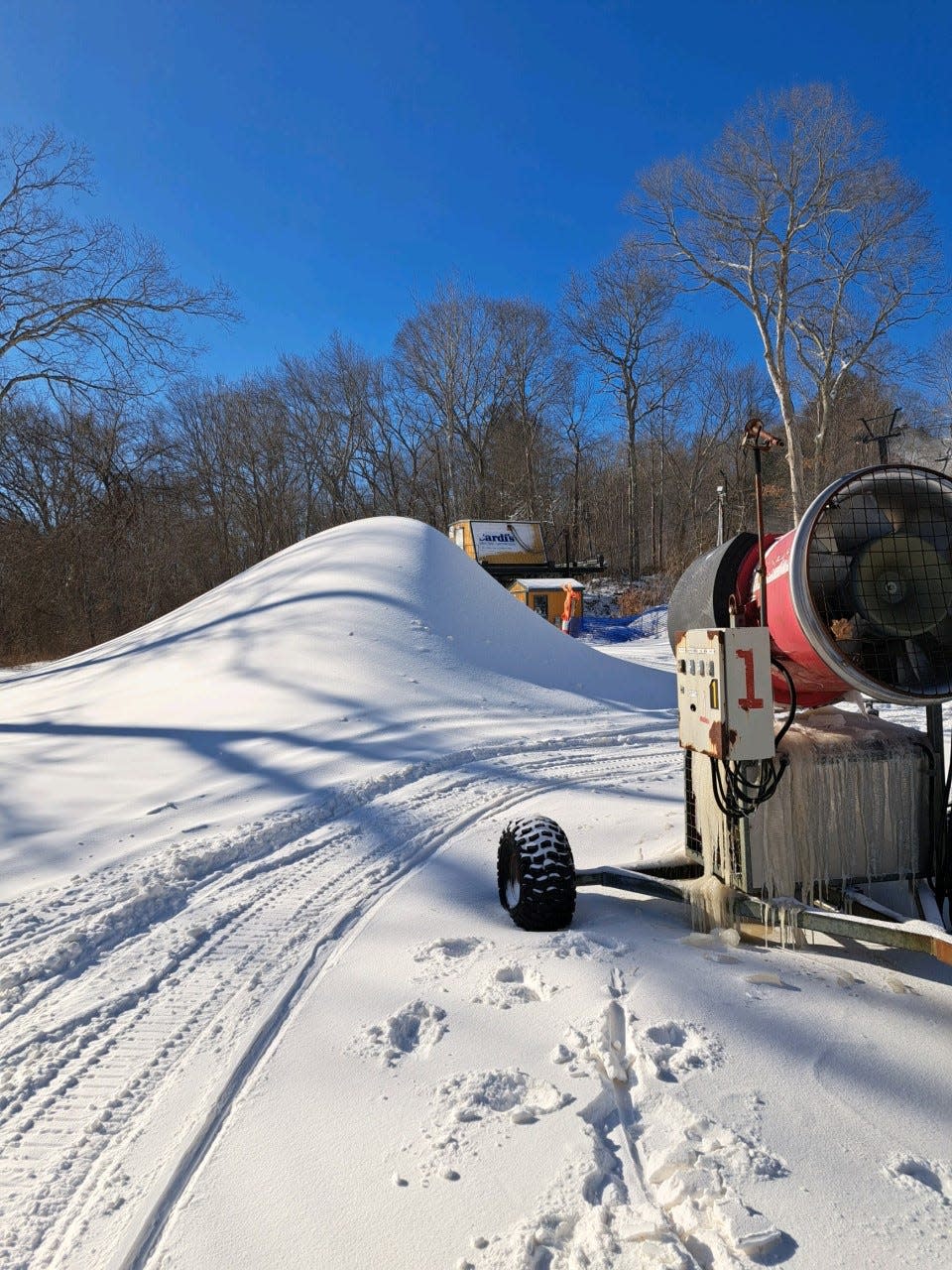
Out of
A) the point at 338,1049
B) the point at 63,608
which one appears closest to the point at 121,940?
the point at 338,1049

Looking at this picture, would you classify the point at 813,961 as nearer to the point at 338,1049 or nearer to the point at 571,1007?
the point at 571,1007

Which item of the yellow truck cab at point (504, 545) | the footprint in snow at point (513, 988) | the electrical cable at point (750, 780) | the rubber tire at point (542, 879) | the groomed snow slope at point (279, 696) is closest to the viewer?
the footprint in snow at point (513, 988)

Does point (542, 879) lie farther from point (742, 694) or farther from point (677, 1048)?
point (742, 694)

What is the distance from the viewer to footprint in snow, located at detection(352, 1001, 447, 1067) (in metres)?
2.32

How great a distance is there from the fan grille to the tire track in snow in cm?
224

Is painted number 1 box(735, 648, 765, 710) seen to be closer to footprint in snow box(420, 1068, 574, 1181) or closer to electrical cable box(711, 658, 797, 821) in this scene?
electrical cable box(711, 658, 797, 821)

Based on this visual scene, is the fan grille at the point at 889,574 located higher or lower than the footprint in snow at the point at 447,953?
higher

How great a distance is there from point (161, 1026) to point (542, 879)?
4.66 feet

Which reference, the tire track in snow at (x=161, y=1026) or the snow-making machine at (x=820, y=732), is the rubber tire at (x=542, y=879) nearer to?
the snow-making machine at (x=820, y=732)

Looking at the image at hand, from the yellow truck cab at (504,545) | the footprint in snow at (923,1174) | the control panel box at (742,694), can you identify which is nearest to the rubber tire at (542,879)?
the control panel box at (742,694)

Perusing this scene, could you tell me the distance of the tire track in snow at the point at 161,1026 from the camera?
1.79m

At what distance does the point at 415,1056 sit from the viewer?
90.2 inches

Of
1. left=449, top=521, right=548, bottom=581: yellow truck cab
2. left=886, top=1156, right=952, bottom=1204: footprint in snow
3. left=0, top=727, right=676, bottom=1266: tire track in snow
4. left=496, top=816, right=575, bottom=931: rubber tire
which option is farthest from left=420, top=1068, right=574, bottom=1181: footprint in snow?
left=449, top=521, right=548, bottom=581: yellow truck cab

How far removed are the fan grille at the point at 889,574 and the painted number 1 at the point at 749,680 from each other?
23 cm
